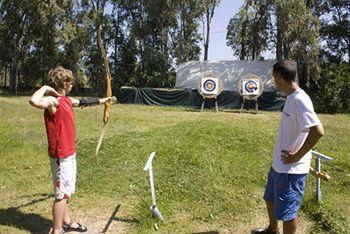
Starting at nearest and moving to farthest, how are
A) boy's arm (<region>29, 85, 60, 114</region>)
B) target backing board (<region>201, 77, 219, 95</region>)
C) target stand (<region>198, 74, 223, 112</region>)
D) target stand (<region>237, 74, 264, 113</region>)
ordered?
boy's arm (<region>29, 85, 60, 114</region>) → target stand (<region>237, 74, 264, 113</region>) → target stand (<region>198, 74, 223, 112</region>) → target backing board (<region>201, 77, 219, 95</region>)

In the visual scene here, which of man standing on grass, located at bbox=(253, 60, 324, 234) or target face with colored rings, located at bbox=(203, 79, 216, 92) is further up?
target face with colored rings, located at bbox=(203, 79, 216, 92)

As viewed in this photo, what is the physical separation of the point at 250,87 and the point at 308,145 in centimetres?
1535

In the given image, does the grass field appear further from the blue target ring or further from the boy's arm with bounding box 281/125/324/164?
the blue target ring

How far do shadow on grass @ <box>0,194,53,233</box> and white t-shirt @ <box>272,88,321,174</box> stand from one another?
2511 millimetres

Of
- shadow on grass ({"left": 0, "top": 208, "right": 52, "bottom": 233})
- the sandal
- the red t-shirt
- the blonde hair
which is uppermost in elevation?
the blonde hair

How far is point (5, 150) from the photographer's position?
294 inches

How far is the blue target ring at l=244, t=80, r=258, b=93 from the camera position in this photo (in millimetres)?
18138

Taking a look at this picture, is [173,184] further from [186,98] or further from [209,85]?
[186,98]

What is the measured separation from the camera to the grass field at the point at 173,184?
448 cm

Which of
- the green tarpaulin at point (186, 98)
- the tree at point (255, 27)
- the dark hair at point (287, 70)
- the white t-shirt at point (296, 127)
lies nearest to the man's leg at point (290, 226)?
the white t-shirt at point (296, 127)

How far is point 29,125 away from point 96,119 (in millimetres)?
2275

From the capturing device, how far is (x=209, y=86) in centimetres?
1867

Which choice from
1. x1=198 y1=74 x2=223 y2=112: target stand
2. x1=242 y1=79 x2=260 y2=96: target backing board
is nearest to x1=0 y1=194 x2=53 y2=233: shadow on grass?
x1=198 y1=74 x2=223 y2=112: target stand

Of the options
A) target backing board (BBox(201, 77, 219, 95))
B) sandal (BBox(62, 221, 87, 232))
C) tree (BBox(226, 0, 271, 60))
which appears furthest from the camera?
tree (BBox(226, 0, 271, 60))
